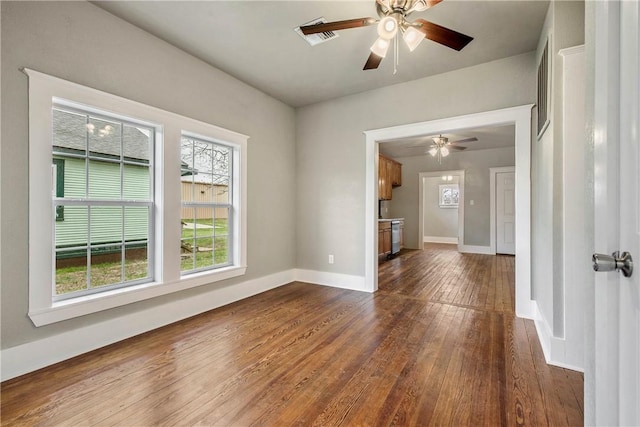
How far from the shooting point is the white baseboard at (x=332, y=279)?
13.2 ft

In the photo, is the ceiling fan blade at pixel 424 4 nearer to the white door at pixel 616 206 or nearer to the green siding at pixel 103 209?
the white door at pixel 616 206

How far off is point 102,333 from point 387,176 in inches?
245

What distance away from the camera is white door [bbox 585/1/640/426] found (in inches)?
28.1

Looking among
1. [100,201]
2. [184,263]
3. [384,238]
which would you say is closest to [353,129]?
[184,263]

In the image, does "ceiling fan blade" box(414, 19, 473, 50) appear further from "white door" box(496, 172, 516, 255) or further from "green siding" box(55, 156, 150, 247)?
"white door" box(496, 172, 516, 255)

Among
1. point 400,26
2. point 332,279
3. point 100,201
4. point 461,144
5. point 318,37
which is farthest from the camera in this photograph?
point 461,144

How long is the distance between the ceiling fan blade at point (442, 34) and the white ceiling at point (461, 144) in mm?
3690

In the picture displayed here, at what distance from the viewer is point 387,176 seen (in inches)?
280

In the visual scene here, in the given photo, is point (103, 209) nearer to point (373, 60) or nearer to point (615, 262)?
point (373, 60)

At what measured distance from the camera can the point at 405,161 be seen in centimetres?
820

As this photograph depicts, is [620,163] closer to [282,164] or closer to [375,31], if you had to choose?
[375,31]

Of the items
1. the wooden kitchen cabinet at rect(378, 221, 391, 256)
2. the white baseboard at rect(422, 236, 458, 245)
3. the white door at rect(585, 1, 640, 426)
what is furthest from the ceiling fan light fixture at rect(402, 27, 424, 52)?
the white baseboard at rect(422, 236, 458, 245)

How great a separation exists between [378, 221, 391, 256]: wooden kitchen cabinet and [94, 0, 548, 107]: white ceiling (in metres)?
3.21

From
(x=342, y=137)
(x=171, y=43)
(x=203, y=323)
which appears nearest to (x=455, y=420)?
(x=203, y=323)
